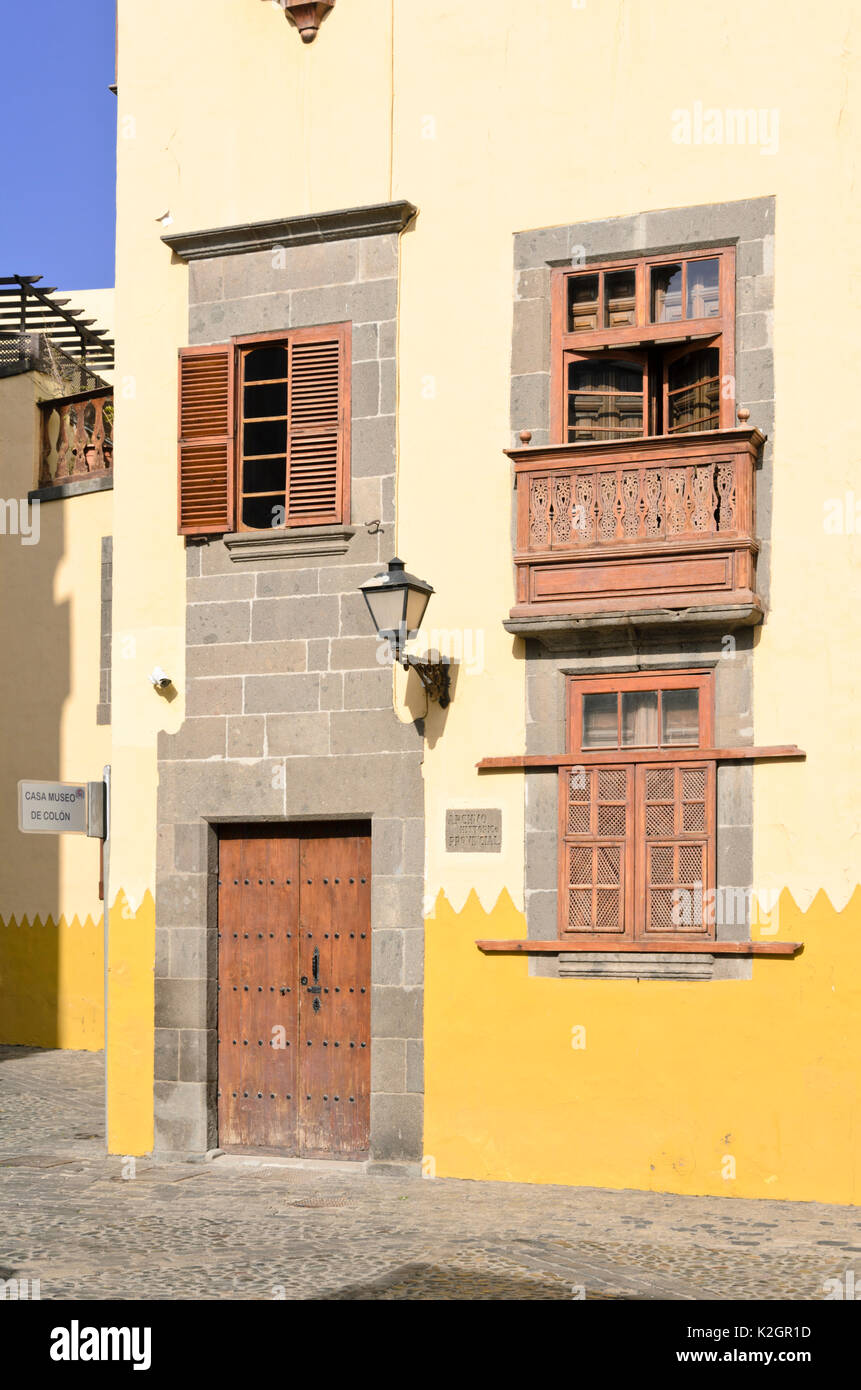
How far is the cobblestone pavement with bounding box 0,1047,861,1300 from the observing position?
8.09 meters

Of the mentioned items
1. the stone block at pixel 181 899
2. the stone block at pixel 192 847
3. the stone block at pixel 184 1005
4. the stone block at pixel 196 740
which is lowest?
the stone block at pixel 184 1005

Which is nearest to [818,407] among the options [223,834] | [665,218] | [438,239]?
[665,218]

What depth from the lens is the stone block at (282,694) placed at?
38.8ft

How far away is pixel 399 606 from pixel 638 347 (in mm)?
2337

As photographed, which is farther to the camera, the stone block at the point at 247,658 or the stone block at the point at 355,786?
the stone block at the point at 247,658

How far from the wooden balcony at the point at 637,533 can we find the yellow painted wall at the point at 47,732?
340 inches

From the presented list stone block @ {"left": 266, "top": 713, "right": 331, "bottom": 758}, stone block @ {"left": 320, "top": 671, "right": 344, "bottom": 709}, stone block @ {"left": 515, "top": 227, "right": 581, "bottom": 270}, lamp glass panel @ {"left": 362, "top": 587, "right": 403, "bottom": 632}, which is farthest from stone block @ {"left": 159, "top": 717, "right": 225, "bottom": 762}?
stone block @ {"left": 515, "top": 227, "right": 581, "bottom": 270}

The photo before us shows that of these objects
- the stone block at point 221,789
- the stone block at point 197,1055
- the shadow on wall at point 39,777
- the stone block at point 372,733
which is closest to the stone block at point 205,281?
the stone block at point 372,733

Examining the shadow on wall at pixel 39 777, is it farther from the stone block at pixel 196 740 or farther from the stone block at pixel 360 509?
the stone block at pixel 360 509

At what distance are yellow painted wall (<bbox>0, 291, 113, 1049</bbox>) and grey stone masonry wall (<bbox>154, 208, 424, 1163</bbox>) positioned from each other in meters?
6.27

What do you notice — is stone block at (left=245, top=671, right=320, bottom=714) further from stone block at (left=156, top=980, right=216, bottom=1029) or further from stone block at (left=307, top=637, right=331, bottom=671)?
stone block at (left=156, top=980, right=216, bottom=1029)

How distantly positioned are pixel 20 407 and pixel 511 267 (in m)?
9.50
